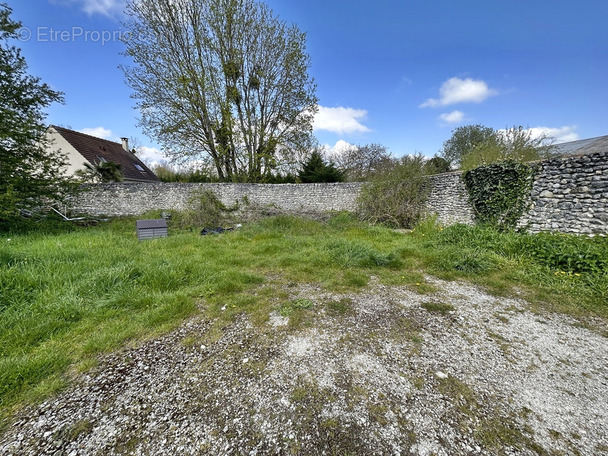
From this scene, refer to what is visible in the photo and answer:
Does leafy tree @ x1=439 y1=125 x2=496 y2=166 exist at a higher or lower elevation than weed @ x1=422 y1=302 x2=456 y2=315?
higher

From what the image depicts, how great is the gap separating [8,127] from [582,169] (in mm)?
13697

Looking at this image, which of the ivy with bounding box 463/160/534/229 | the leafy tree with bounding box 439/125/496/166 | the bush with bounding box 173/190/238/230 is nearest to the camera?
the ivy with bounding box 463/160/534/229

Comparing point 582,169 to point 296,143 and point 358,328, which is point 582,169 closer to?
point 358,328

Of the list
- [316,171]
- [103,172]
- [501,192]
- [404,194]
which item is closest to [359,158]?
[316,171]

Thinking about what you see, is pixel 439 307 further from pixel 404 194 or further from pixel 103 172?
pixel 103 172

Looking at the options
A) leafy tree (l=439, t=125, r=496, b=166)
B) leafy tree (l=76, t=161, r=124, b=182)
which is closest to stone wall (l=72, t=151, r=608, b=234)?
leafy tree (l=76, t=161, r=124, b=182)

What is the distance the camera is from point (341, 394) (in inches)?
65.2

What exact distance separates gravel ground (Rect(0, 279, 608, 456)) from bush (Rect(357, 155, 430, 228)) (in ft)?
20.3

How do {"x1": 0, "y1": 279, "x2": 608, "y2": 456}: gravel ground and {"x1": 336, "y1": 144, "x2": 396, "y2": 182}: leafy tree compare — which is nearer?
{"x1": 0, "y1": 279, "x2": 608, "y2": 456}: gravel ground

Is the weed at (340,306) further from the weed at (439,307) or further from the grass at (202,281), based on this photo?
the weed at (439,307)

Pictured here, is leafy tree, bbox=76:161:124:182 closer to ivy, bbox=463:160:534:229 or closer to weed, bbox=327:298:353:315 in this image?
weed, bbox=327:298:353:315

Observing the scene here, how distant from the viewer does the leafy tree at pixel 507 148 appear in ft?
22.1

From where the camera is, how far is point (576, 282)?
3348 mm

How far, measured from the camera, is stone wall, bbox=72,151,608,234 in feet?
14.3
